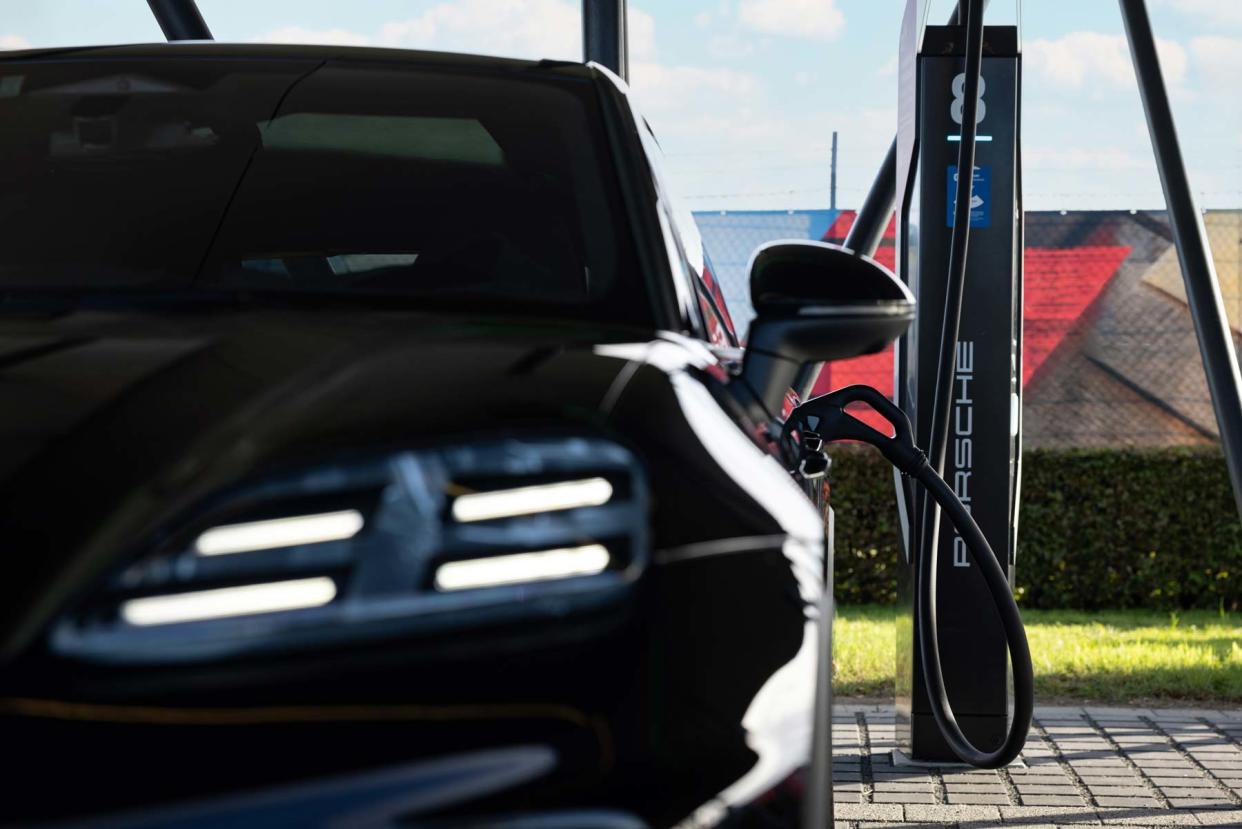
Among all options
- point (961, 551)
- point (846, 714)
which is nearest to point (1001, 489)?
point (961, 551)

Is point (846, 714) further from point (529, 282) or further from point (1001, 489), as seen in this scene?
point (529, 282)

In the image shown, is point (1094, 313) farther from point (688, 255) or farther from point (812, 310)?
point (812, 310)

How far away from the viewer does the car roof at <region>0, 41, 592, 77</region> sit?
2348 mm

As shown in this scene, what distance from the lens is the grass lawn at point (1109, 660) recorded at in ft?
22.3

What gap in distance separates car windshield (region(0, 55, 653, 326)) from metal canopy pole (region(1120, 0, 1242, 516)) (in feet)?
9.20

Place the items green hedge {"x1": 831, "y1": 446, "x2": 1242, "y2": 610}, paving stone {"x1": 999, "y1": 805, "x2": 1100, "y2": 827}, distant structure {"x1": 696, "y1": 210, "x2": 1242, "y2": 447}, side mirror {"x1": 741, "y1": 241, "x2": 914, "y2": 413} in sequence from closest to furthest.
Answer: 1. side mirror {"x1": 741, "y1": 241, "x2": 914, "y2": 413}
2. paving stone {"x1": 999, "y1": 805, "x2": 1100, "y2": 827}
3. green hedge {"x1": 831, "y1": 446, "x2": 1242, "y2": 610}
4. distant structure {"x1": 696, "y1": 210, "x2": 1242, "y2": 447}

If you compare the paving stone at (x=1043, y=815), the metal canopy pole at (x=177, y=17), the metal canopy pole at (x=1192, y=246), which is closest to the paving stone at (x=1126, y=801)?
the paving stone at (x=1043, y=815)

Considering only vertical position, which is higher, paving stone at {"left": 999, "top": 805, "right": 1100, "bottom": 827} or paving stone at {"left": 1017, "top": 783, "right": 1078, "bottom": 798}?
paving stone at {"left": 999, "top": 805, "right": 1100, "bottom": 827}

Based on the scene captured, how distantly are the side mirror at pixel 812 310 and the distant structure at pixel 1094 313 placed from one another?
1389 centimetres

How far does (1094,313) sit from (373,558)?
16.2 m

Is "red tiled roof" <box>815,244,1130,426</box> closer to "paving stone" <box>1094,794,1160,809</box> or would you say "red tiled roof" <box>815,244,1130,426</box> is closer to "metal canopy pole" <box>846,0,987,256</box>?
"metal canopy pole" <box>846,0,987,256</box>

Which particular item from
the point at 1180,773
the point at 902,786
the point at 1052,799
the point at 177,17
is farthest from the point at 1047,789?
the point at 177,17

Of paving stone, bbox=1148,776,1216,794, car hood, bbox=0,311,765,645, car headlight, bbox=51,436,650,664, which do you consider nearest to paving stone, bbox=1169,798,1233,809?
paving stone, bbox=1148,776,1216,794

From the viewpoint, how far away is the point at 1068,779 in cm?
486
